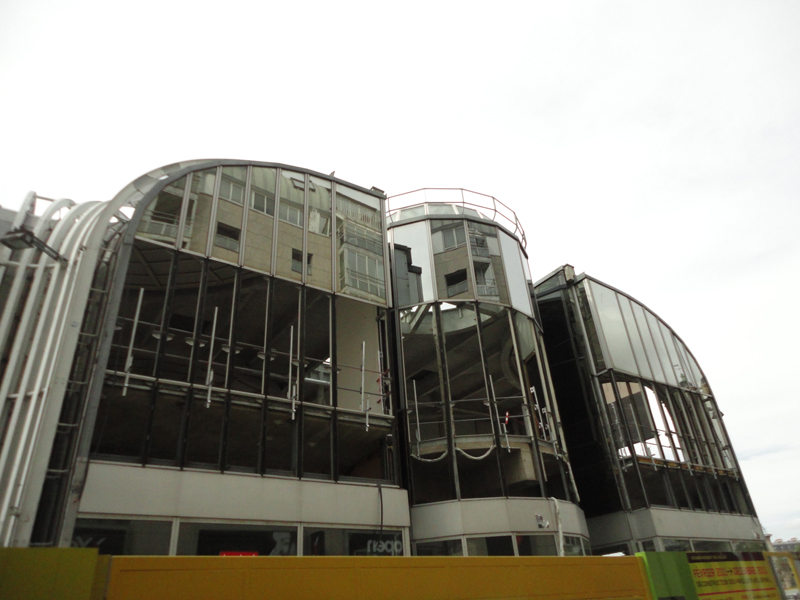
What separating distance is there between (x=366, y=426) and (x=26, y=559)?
12.0 metres

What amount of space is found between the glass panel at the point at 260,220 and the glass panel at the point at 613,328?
55.1 feet

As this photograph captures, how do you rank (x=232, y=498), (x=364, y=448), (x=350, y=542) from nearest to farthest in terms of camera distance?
(x=232, y=498) < (x=350, y=542) < (x=364, y=448)

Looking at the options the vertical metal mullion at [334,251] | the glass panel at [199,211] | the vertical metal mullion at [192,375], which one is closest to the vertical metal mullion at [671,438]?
the vertical metal mullion at [334,251]

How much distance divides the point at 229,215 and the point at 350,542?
1096 centimetres

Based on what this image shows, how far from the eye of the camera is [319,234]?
19.8m

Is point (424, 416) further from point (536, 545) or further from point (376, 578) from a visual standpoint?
point (376, 578)

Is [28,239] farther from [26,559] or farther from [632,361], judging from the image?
[632,361]

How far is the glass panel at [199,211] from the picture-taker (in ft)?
54.5

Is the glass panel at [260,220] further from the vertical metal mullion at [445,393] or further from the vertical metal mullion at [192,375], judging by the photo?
the vertical metal mullion at [445,393]

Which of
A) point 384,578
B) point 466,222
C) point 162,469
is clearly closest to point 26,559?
point 384,578

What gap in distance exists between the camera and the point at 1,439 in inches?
476

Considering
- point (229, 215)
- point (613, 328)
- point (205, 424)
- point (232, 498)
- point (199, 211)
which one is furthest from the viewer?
point (613, 328)

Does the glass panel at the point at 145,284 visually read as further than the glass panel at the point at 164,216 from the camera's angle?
No

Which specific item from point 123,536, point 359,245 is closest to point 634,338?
point 359,245
